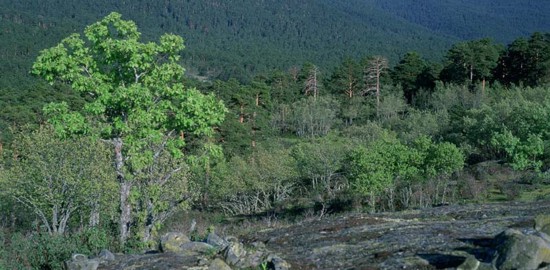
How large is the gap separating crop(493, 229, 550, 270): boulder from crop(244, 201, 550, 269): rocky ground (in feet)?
1.10

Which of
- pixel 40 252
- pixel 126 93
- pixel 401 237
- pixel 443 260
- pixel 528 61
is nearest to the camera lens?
pixel 443 260

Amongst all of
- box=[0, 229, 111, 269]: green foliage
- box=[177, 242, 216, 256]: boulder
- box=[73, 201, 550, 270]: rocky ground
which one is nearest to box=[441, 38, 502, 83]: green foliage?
box=[73, 201, 550, 270]: rocky ground

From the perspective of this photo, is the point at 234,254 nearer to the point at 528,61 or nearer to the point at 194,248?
the point at 194,248

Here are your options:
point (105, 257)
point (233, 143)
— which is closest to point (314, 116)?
point (233, 143)

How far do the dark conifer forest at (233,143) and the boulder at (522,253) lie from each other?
30.6ft

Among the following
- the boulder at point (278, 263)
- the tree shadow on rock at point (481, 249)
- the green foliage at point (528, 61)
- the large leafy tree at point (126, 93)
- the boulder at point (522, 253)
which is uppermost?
the green foliage at point (528, 61)

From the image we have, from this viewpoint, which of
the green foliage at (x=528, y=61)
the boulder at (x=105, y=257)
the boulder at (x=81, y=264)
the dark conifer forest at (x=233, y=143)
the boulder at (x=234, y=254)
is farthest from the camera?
the green foliage at (x=528, y=61)

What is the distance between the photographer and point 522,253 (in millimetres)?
9328

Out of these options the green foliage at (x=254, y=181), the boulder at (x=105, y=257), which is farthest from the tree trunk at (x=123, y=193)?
the green foliage at (x=254, y=181)

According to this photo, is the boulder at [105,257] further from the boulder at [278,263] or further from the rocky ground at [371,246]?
the boulder at [278,263]

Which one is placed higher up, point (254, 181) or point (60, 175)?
point (60, 175)

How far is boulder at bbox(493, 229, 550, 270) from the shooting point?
9.22 meters

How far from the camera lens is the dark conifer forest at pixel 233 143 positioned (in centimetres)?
1677

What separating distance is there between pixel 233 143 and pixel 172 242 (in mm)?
55201
